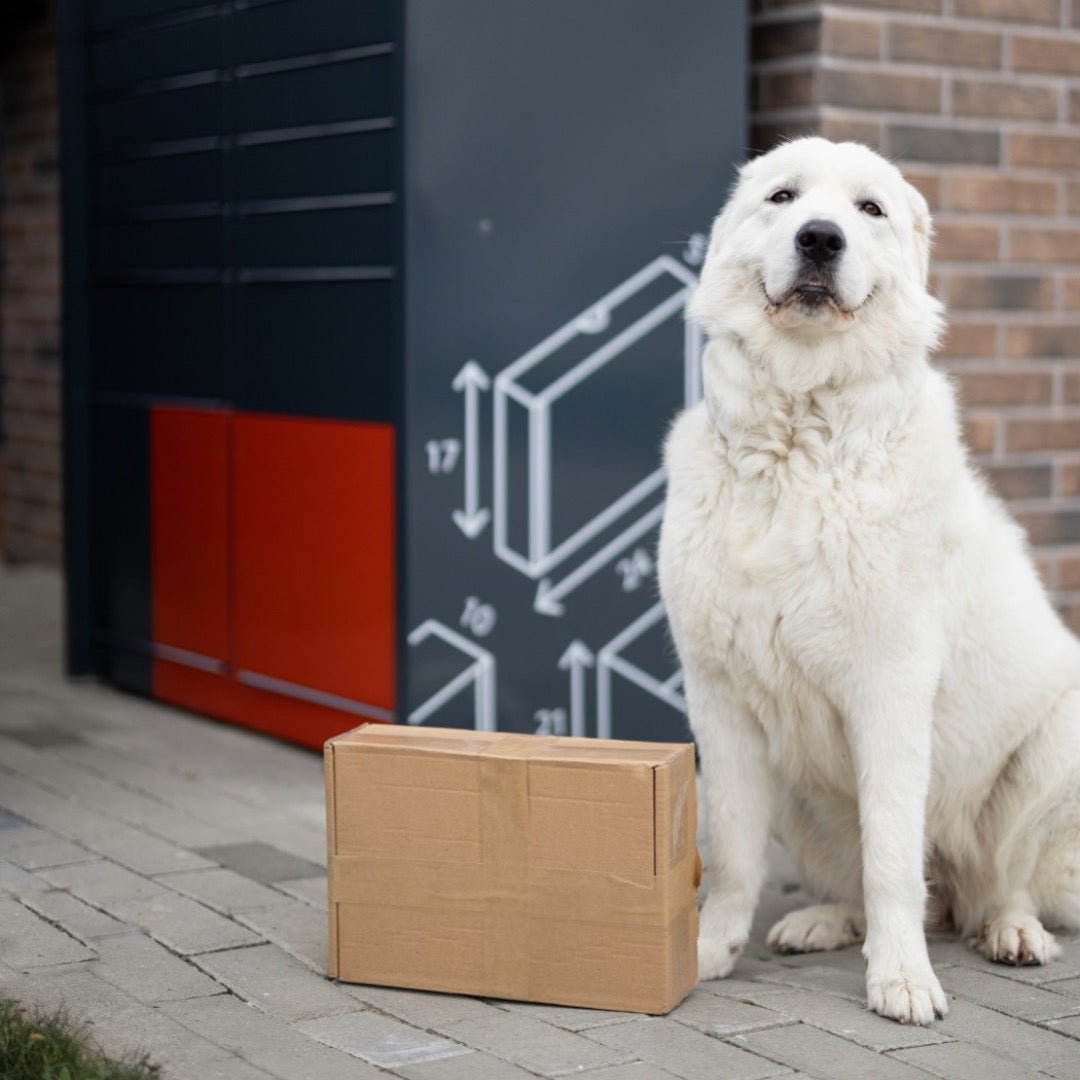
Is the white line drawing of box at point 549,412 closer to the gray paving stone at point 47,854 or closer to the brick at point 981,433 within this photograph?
the brick at point 981,433

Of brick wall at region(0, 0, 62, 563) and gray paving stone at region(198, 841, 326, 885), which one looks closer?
gray paving stone at region(198, 841, 326, 885)

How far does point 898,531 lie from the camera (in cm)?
381

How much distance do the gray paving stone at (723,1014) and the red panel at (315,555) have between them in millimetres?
2011

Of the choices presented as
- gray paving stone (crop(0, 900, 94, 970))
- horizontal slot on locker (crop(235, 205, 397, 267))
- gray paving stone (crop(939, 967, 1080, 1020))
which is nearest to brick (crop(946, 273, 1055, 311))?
horizontal slot on locker (crop(235, 205, 397, 267))

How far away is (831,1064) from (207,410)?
146 inches

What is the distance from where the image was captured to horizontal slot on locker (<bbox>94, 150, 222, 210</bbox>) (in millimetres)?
6359

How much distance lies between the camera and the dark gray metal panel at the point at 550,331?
17.7ft

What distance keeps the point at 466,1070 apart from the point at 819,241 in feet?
5.49

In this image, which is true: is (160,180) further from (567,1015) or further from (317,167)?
(567,1015)

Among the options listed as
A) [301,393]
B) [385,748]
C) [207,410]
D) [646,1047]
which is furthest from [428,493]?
[646,1047]

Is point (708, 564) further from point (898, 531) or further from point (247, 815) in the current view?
point (247, 815)

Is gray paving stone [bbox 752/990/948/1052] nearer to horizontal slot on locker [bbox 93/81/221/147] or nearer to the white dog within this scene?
the white dog

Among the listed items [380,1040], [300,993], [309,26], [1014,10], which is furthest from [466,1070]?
[1014,10]

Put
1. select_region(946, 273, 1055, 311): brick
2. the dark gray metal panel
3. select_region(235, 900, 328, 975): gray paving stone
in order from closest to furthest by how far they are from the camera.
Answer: select_region(235, 900, 328, 975): gray paving stone
the dark gray metal panel
select_region(946, 273, 1055, 311): brick
